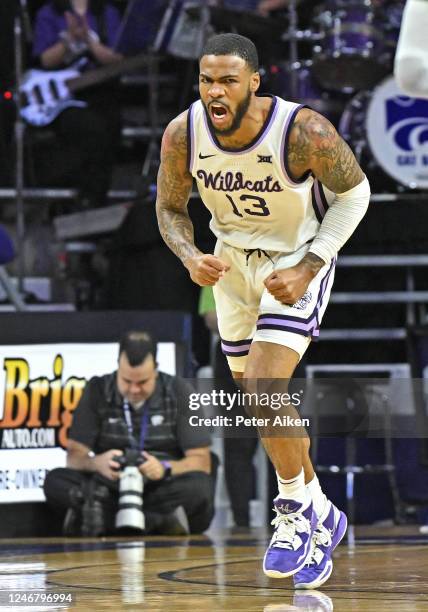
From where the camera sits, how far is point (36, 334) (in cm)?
674

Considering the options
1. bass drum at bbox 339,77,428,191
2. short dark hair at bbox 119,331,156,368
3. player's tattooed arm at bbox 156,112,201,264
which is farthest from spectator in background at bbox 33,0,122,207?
player's tattooed arm at bbox 156,112,201,264

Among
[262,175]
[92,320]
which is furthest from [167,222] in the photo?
[92,320]

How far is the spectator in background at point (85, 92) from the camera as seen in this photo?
918 centimetres

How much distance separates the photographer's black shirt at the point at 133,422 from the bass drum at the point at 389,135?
10.3ft

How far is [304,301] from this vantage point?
4199 millimetres

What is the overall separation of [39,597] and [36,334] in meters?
3.12

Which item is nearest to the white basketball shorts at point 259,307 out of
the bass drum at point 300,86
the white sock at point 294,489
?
the white sock at point 294,489

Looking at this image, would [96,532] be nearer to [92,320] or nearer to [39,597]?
[92,320]

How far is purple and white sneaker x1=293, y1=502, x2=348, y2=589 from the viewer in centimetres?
404

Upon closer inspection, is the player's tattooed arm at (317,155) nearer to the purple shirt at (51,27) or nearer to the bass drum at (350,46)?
the bass drum at (350,46)

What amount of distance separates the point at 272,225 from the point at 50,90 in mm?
5239

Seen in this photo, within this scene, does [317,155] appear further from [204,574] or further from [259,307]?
[204,574]

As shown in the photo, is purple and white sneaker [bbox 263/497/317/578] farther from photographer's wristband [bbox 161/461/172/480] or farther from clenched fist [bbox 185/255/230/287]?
photographer's wristband [bbox 161/461/172/480]

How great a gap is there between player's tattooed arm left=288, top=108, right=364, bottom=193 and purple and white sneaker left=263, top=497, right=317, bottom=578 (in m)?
1.09
